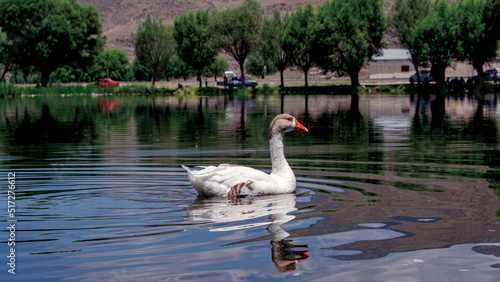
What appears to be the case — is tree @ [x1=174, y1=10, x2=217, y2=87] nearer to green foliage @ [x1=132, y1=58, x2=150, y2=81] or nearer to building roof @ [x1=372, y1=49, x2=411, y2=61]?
building roof @ [x1=372, y1=49, x2=411, y2=61]

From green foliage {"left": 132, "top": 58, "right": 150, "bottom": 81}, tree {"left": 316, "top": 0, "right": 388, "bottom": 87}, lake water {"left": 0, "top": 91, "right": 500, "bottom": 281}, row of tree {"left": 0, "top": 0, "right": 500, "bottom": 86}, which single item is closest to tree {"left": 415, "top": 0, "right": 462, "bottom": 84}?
row of tree {"left": 0, "top": 0, "right": 500, "bottom": 86}

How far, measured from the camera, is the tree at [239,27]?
340 ft

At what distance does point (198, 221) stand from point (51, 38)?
10772 cm

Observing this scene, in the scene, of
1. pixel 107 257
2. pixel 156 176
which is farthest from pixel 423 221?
pixel 156 176

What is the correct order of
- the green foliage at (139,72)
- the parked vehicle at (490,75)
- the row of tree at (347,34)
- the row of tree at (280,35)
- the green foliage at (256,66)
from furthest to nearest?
the green foliage at (139,72) < the green foliage at (256,66) < the parked vehicle at (490,75) < the row of tree at (280,35) < the row of tree at (347,34)

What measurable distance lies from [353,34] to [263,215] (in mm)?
84097

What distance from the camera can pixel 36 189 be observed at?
42.3 feet

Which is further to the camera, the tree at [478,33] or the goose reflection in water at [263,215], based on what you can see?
the tree at [478,33]

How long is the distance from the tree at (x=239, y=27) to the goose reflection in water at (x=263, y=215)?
92.6m

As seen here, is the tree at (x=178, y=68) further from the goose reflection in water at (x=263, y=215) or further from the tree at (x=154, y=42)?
the goose reflection in water at (x=263, y=215)

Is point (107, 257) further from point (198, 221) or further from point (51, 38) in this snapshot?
point (51, 38)

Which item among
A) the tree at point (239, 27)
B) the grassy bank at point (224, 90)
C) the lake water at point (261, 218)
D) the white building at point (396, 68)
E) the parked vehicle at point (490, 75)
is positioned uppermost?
the tree at point (239, 27)

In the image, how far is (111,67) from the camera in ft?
492

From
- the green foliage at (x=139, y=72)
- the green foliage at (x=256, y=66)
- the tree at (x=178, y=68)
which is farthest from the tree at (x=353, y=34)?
the green foliage at (x=139, y=72)
